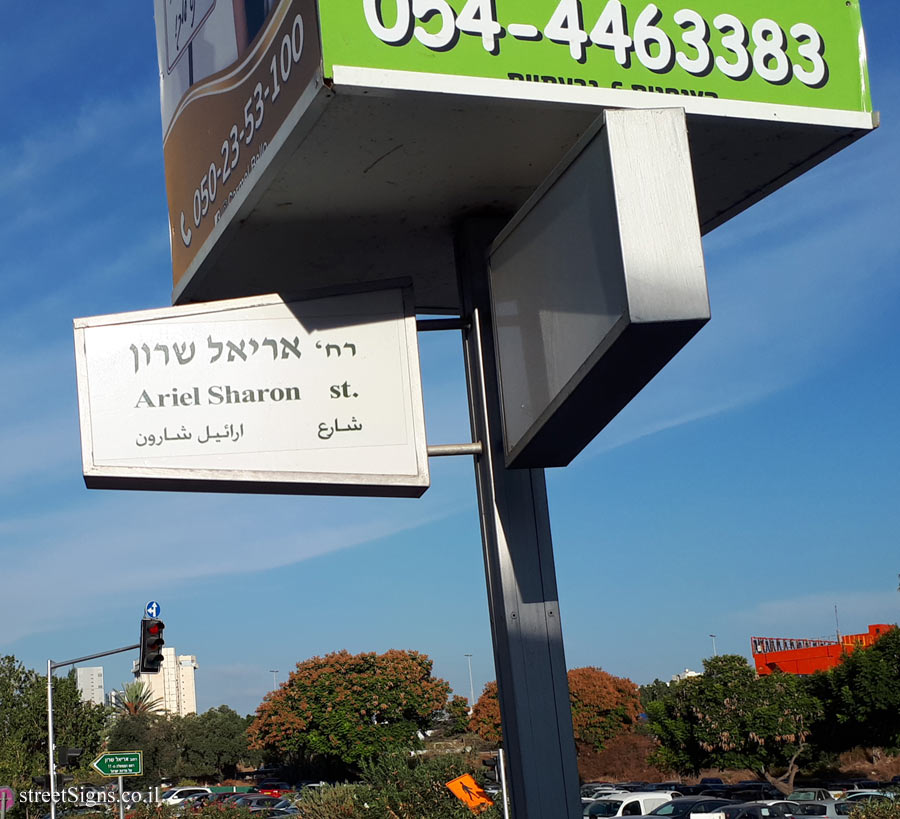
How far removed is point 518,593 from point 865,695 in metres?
31.4

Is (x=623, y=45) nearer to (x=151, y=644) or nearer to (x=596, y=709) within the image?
(x=151, y=644)

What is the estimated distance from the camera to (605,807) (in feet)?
80.3

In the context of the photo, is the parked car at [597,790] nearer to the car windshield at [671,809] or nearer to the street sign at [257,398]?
the car windshield at [671,809]

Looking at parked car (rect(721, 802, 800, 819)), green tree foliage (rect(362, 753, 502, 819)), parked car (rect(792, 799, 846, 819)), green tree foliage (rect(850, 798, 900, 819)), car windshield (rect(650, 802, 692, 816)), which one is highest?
green tree foliage (rect(362, 753, 502, 819))

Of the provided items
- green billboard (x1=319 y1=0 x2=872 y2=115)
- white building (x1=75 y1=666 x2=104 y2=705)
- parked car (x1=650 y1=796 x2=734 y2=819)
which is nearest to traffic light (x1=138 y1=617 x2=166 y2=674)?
parked car (x1=650 y1=796 x2=734 y2=819)

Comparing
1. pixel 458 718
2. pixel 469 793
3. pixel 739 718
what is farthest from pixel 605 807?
pixel 458 718

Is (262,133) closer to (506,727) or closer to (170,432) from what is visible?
(170,432)

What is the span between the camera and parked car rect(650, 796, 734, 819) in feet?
72.0

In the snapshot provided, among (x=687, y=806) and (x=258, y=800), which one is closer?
(x=687, y=806)

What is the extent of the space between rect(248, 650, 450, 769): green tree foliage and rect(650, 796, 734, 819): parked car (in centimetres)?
2384

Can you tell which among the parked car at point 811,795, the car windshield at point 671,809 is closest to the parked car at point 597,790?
the parked car at point 811,795

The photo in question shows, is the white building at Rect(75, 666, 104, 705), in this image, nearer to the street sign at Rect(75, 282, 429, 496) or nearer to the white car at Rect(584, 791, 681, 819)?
the white car at Rect(584, 791, 681, 819)

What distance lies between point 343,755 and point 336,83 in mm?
46238

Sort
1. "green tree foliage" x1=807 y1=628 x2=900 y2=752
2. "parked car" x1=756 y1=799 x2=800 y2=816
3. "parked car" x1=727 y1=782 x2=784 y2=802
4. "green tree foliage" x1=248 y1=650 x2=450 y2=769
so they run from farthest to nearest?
"green tree foliage" x1=248 y1=650 x2=450 y2=769 → "green tree foliage" x1=807 y1=628 x2=900 y2=752 → "parked car" x1=727 y1=782 x2=784 y2=802 → "parked car" x1=756 y1=799 x2=800 y2=816
